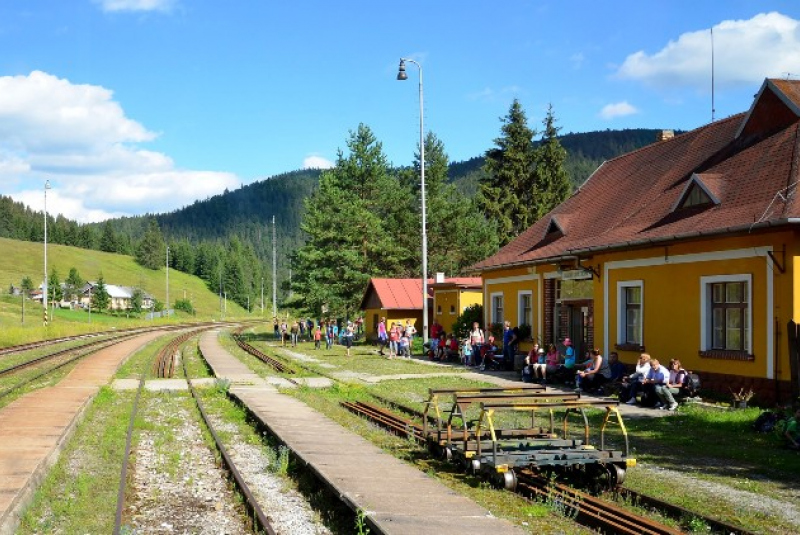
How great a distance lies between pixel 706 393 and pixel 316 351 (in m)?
22.7

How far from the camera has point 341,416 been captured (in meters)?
15.4

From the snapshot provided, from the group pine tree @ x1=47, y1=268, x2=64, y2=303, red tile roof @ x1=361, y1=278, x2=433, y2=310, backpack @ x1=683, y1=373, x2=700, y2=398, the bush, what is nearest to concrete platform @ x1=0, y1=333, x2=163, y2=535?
backpack @ x1=683, y1=373, x2=700, y2=398

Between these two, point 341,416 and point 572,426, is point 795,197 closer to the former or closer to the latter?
point 572,426

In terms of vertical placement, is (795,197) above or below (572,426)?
above

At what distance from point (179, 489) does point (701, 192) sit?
13.9m

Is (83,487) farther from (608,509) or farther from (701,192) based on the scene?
(701,192)

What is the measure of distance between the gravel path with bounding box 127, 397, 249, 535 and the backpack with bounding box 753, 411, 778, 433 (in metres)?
8.42

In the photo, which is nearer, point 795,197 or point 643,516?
point 643,516

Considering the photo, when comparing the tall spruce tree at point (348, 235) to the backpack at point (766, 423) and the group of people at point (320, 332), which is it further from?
the backpack at point (766, 423)

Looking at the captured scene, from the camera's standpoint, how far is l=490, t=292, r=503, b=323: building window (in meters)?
29.7

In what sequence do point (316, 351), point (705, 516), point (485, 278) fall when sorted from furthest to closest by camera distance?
point (316, 351), point (485, 278), point (705, 516)

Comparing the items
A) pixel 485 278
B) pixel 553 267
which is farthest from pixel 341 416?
pixel 485 278

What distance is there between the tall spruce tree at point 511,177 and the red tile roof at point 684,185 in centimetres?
2722

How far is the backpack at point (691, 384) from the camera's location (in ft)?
55.2
